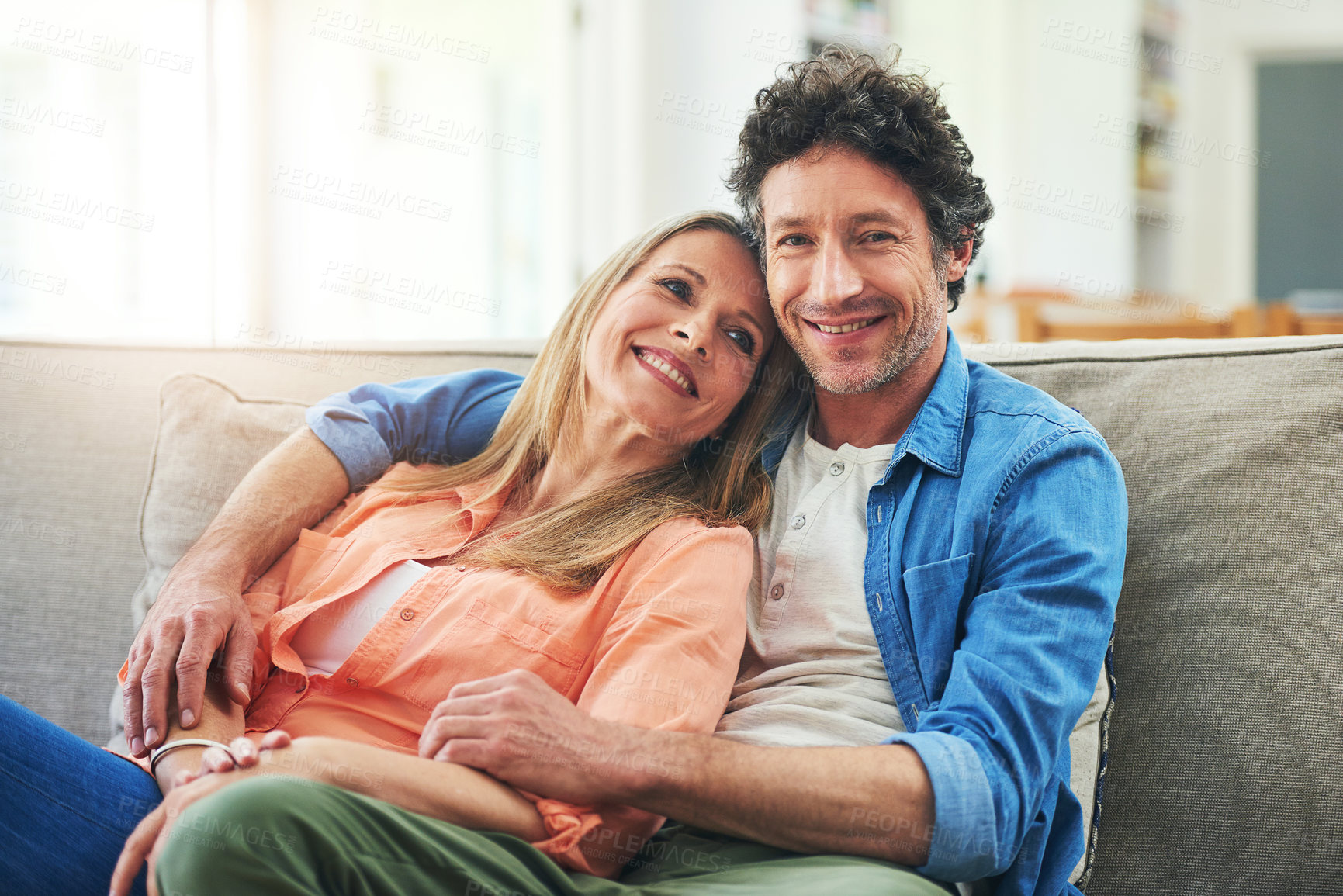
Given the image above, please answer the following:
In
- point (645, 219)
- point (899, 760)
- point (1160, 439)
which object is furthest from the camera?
point (645, 219)

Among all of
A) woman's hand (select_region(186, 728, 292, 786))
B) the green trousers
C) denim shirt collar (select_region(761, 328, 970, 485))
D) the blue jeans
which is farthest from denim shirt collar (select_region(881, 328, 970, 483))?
the blue jeans

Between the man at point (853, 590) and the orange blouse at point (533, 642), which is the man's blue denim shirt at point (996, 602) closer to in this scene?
the man at point (853, 590)

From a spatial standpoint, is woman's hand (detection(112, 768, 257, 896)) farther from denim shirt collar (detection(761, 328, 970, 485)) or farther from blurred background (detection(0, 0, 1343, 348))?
blurred background (detection(0, 0, 1343, 348))

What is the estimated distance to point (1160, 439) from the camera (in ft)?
4.15

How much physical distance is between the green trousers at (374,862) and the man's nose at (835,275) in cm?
63

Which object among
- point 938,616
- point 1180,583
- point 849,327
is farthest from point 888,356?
point 1180,583

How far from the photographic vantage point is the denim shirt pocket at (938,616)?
1.05 metres

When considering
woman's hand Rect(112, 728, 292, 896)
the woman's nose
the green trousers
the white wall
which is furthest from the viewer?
the white wall

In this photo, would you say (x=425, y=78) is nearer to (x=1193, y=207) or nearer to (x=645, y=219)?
(x=645, y=219)

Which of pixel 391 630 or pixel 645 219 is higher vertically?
pixel 645 219

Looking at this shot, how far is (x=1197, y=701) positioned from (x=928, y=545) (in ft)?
1.27

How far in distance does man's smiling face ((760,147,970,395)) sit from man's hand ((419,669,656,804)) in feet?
1.75

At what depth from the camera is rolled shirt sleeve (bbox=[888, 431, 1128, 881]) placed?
90 cm

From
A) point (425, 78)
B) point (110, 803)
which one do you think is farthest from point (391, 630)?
point (425, 78)
